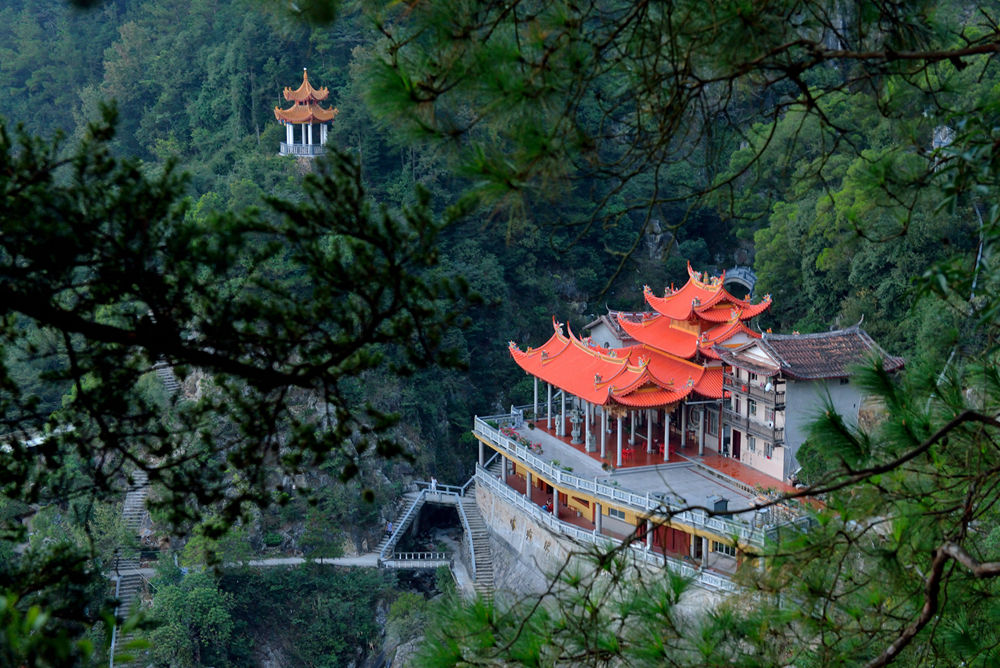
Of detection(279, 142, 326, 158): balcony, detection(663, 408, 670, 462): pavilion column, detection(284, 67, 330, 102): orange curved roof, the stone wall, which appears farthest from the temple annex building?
detection(284, 67, 330, 102): orange curved roof

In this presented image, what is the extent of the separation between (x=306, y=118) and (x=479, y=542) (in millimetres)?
11046

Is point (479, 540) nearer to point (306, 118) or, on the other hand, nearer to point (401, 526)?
point (401, 526)

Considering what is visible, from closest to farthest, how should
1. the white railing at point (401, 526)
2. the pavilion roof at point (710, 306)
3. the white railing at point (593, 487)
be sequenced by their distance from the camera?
1. the white railing at point (593, 487)
2. the pavilion roof at point (710, 306)
3. the white railing at point (401, 526)

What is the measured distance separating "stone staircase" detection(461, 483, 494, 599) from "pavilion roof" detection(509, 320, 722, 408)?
2860mm

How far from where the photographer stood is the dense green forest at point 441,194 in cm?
358

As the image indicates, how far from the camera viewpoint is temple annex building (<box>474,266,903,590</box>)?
50.8 feet

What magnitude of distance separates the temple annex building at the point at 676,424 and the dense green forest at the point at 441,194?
1785 millimetres

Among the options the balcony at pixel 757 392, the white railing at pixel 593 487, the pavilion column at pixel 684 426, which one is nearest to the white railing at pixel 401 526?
the white railing at pixel 593 487

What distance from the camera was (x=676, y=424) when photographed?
61.4 feet

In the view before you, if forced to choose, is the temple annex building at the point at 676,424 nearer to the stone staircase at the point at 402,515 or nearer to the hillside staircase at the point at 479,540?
the hillside staircase at the point at 479,540

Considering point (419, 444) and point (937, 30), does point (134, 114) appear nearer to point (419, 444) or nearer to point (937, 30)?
point (419, 444)

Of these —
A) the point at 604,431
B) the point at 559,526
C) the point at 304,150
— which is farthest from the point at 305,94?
the point at 559,526

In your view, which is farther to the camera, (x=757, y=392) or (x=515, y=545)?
(x=515, y=545)

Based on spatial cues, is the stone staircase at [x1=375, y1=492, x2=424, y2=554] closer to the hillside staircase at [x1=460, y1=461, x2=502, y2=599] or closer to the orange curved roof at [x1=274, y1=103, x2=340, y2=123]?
the hillside staircase at [x1=460, y1=461, x2=502, y2=599]
